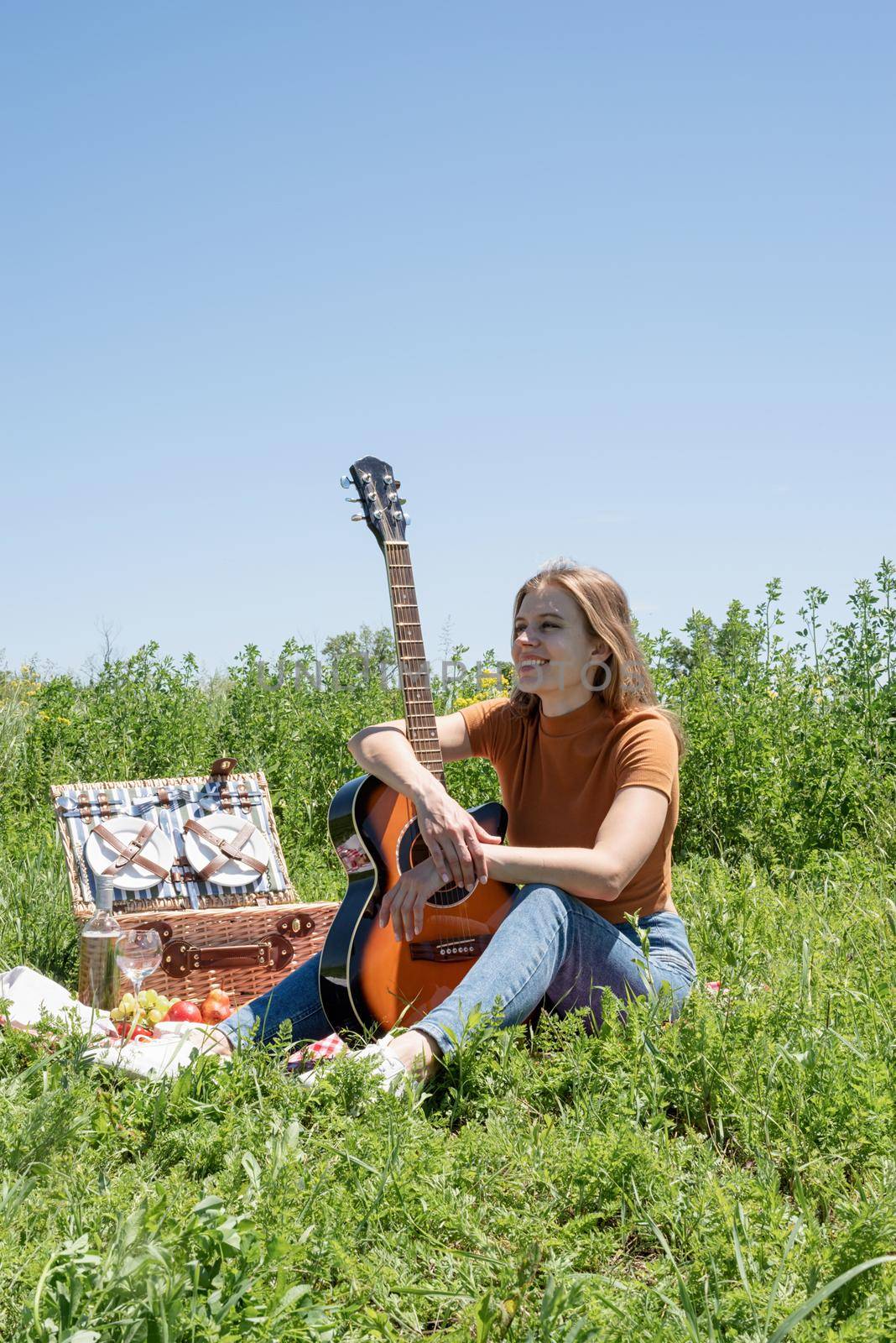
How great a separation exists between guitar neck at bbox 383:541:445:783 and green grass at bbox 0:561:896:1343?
1.04 meters

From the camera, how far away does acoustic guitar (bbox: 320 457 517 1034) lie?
3.56 m

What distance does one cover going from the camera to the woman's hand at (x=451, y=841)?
3482 millimetres

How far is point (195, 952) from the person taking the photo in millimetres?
4766

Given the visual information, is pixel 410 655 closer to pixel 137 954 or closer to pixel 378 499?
pixel 378 499

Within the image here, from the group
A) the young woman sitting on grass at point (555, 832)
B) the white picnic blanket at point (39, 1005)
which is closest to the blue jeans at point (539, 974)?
the young woman sitting on grass at point (555, 832)

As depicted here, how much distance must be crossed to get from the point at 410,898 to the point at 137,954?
131 centimetres

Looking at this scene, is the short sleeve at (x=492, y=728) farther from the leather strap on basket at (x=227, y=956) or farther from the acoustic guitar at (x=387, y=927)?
the leather strap on basket at (x=227, y=956)

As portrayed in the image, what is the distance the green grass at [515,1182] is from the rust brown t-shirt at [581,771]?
1.41 ft

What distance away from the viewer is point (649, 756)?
3.61 m

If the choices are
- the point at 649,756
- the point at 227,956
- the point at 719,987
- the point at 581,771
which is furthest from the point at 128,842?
the point at 719,987

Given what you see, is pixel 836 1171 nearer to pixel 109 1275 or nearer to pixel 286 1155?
pixel 286 1155

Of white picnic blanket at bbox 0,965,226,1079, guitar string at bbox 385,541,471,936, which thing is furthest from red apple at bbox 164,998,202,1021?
guitar string at bbox 385,541,471,936

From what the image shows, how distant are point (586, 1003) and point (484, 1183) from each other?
971 millimetres

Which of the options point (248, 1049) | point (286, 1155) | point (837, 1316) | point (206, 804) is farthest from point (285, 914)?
point (837, 1316)
